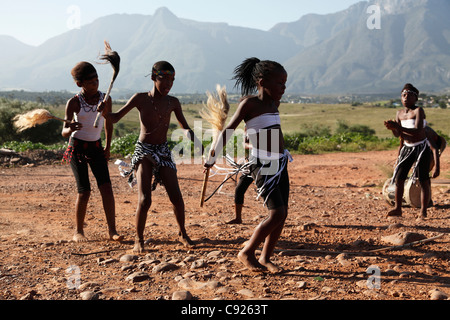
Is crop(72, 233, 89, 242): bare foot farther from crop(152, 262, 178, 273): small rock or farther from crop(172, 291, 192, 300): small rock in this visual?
crop(172, 291, 192, 300): small rock

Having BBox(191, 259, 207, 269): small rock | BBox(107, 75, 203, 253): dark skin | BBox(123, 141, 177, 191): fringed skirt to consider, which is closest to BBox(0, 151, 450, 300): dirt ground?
BBox(191, 259, 207, 269): small rock

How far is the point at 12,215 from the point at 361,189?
632 centimetres

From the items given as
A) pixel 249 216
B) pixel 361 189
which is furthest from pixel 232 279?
pixel 361 189

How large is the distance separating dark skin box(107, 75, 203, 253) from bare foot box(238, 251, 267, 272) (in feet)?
3.46

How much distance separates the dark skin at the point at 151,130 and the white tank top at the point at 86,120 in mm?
417

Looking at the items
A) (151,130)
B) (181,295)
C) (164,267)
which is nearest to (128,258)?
(164,267)

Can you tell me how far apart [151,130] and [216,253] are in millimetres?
1388

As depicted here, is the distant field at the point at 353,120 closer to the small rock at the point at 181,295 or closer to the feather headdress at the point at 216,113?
the feather headdress at the point at 216,113

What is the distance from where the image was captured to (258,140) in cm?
412

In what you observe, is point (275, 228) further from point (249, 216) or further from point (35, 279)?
point (249, 216)

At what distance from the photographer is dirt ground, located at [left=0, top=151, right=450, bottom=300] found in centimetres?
369

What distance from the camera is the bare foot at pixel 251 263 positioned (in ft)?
13.2

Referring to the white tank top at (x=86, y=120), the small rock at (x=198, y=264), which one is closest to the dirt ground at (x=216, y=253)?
the small rock at (x=198, y=264)

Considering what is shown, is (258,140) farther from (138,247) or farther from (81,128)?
(81,128)
